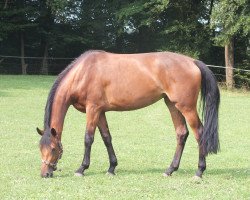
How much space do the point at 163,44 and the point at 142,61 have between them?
84.6ft

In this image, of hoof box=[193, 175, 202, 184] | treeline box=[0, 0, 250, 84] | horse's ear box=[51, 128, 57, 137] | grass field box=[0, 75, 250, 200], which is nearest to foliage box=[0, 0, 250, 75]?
treeline box=[0, 0, 250, 84]

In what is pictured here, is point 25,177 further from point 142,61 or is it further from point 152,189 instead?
point 142,61

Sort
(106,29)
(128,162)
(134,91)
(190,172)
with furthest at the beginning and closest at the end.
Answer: (106,29), (128,162), (190,172), (134,91)

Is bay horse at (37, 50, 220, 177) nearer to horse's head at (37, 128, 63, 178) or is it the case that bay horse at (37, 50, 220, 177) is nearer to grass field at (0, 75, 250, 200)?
horse's head at (37, 128, 63, 178)

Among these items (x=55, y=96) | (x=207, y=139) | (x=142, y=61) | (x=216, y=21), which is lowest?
Answer: (x=207, y=139)

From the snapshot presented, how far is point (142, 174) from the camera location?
7406 mm

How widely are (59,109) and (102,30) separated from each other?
2866cm

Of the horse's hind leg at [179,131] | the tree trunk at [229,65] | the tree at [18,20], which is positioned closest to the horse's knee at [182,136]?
the horse's hind leg at [179,131]

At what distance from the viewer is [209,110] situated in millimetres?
7332

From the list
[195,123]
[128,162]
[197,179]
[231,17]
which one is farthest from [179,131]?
[231,17]

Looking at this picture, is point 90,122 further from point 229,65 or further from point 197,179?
point 229,65

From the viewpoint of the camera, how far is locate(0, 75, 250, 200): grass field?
6.20 metres

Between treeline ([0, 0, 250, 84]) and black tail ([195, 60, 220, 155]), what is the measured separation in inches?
862

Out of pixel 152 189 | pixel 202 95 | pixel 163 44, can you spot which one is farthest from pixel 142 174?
pixel 163 44
